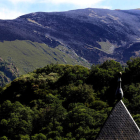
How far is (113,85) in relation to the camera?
66000 mm

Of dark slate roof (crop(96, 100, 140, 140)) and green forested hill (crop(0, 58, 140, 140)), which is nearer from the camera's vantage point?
→ dark slate roof (crop(96, 100, 140, 140))

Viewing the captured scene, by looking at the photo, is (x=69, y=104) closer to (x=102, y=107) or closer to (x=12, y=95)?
(x=102, y=107)

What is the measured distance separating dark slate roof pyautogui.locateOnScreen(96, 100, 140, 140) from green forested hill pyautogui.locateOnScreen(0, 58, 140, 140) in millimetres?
31433

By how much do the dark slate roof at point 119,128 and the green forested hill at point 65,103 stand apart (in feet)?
103

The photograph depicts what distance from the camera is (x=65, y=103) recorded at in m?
62.1

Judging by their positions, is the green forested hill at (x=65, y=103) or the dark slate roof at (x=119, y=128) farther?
the green forested hill at (x=65, y=103)

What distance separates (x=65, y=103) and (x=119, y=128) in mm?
51204

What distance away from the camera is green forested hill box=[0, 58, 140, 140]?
4762 centimetres

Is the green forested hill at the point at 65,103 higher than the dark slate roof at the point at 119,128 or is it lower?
lower

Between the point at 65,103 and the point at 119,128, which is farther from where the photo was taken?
the point at 65,103

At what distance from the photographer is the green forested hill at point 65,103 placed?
4762 centimetres

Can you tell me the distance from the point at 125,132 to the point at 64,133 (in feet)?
125

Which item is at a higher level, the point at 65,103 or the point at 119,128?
the point at 119,128

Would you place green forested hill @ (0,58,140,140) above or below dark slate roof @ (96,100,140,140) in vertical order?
below
